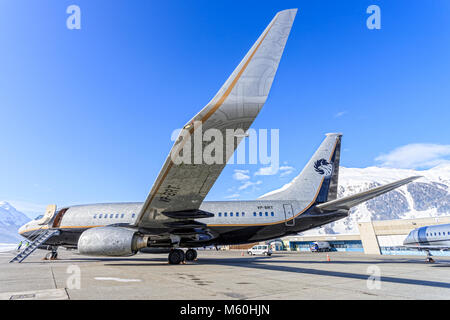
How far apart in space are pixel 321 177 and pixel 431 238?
1125 cm

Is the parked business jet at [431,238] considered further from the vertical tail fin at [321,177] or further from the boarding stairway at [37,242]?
the boarding stairway at [37,242]

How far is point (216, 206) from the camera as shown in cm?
1560

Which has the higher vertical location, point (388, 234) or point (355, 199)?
point (355, 199)

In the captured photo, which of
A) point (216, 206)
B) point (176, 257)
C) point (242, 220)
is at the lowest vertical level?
point (176, 257)

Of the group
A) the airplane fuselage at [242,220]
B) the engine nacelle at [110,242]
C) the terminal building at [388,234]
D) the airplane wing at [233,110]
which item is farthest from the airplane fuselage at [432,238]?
the terminal building at [388,234]

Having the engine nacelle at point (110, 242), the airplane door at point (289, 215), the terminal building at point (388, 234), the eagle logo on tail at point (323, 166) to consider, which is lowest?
the terminal building at point (388, 234)

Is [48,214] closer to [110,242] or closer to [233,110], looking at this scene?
[110,242]

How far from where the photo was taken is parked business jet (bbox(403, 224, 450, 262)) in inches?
661

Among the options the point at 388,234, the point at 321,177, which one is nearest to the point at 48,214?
the point at 321,177

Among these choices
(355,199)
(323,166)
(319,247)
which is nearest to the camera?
(355,199)

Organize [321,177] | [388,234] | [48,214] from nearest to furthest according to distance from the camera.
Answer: [321,177] → [48,214] → [388,234]

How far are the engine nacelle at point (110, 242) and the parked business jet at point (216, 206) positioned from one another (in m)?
0.04

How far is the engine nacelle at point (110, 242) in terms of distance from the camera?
10.2 m
